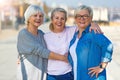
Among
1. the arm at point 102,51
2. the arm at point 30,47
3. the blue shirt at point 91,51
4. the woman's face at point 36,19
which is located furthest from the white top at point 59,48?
the arm at point 102,51

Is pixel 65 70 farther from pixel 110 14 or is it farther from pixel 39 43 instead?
pixel 110 14

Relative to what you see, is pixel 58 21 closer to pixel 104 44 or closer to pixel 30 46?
pixel 30 46

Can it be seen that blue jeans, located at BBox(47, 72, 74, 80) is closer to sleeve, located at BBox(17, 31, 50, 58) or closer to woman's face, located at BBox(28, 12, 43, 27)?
sleeve, located at BBox(17, 31, 50, 58)

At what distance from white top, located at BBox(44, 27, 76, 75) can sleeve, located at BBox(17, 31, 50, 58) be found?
5.6 inches

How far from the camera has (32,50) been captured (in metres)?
4.09

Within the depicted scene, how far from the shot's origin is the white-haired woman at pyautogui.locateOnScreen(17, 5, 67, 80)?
4.09 meters

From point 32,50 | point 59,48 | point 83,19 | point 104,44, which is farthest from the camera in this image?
point 59,48

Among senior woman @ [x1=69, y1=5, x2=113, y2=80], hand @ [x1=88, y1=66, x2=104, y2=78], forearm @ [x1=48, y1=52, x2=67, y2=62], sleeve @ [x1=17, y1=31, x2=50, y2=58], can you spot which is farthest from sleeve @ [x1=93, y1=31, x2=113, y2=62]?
sleeve @ [x1=17, y1=31, x2=50, y2=58]

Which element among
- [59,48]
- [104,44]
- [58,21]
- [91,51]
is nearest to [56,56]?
[59,48]

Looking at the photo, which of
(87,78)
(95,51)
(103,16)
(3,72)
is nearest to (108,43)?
(95,51)

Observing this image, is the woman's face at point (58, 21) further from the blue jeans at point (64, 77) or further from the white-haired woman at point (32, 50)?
the blue jeans at point (64, 77)

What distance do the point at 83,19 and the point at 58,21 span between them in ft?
1.34

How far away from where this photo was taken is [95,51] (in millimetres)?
3779

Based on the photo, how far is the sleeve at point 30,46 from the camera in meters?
4.07
